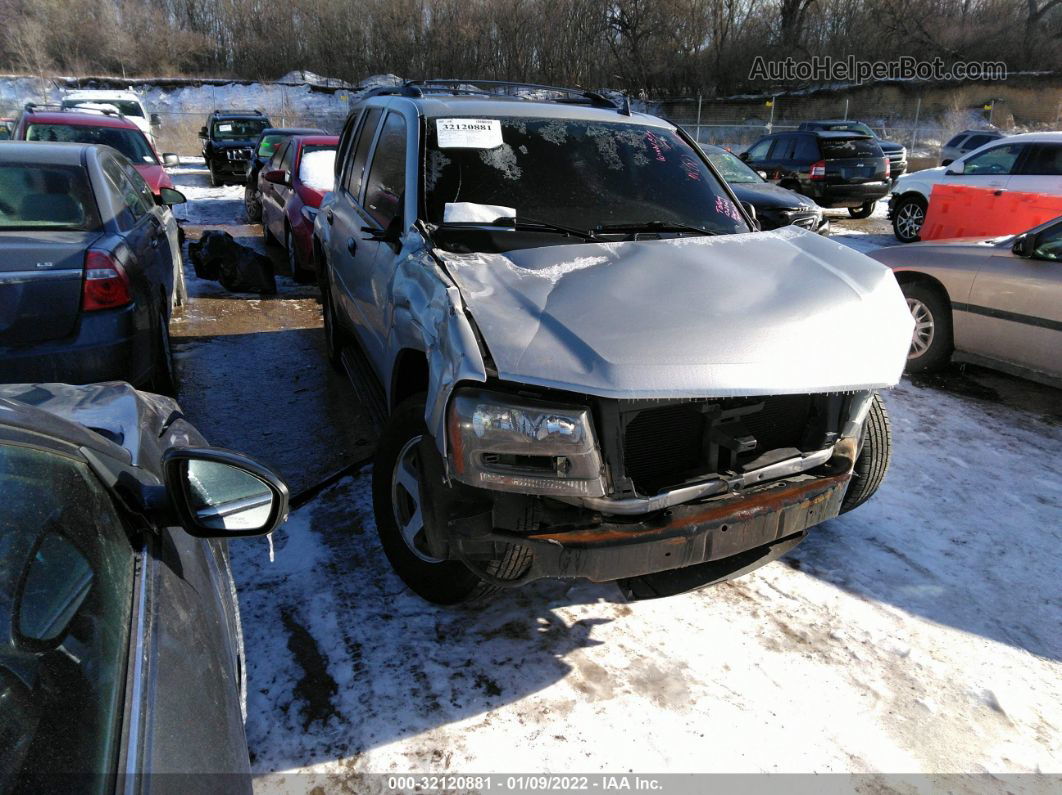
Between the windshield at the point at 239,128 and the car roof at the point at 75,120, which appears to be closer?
the car roof at the point at 75,120

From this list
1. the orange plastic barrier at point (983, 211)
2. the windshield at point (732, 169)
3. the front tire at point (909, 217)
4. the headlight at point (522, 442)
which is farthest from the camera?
the front tire at point (909, 217)

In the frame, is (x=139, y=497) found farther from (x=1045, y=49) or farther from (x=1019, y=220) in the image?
(x=1045, y=49)

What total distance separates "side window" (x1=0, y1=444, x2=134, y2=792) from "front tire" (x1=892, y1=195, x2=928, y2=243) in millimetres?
13166

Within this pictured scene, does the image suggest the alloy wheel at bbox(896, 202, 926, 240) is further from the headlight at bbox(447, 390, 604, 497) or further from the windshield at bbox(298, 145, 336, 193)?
the headlight at bbox(447, 390, 604, 497)

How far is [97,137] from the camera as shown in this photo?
388 inches

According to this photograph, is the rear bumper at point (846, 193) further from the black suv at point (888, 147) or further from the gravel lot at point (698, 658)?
the gravel lot at point (698, 658)

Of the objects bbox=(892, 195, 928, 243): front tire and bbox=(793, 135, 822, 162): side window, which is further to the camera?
bbox=(793, 135, 822, 162): side window

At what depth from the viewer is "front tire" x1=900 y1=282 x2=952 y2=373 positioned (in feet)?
19.3

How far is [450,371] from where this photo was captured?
2.39 meters

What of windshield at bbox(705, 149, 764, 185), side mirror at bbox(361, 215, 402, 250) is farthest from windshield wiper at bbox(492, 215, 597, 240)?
windshield at bbox(705, 149, 764, 185)

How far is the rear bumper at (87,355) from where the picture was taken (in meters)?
3.86

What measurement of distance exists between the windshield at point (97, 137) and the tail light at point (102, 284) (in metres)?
6.58

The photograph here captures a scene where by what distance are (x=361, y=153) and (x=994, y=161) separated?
10.7m

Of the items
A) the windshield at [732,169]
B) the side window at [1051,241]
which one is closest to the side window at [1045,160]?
the windshield at [732,169]
